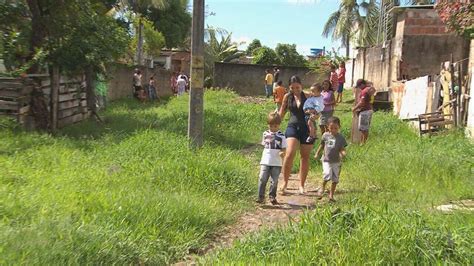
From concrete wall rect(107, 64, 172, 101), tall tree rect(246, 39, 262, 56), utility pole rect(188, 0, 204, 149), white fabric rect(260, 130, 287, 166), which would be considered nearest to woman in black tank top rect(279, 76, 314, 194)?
white fabric rect(260, 130, 287, 166)

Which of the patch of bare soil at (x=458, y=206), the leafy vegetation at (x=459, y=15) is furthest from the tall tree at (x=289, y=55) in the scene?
the patch of bare soil at (x=458, y=206)

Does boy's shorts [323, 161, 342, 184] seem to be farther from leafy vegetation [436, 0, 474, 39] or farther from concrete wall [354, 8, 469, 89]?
concrete wall [354, 8, 469, 89]

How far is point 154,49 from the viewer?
35.2 metres

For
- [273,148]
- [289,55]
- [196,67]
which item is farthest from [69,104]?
[289,55]

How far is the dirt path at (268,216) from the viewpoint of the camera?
17.5 ft

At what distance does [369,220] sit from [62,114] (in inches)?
391

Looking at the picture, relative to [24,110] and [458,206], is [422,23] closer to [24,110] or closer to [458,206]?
[24,110]

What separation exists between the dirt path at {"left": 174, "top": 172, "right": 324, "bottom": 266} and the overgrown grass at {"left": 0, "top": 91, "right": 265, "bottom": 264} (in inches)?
5.0

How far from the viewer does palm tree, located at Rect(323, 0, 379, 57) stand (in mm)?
41566

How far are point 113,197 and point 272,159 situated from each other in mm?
2384

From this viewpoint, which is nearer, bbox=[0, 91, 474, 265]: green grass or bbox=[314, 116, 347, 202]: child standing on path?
bbox=[0, 91, 474, 265]: green grass

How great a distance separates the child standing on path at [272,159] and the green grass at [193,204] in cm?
33

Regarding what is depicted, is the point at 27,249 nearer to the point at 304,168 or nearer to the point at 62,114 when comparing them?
the point at 304,168

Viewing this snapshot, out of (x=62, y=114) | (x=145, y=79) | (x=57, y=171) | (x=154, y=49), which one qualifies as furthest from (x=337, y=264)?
(x=154, y=49)
